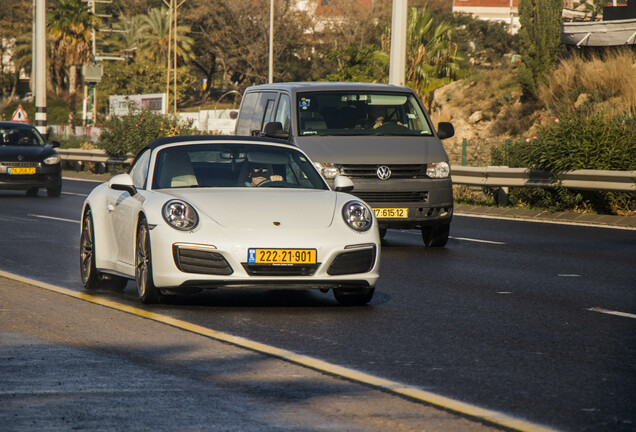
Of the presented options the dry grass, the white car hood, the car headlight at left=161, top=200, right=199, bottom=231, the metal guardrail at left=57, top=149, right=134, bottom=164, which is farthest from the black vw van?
the metal guardrail at left=57, top=149, right=134, bottom=164

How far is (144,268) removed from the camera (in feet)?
31.9

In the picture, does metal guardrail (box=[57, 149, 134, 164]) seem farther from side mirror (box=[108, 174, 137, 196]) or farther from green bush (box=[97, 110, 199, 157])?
side mirror (box=[108, 174, 137, 196])

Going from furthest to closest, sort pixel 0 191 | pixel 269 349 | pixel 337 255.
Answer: pixel 0 191 < pixel 337 255 < pixel 269 349

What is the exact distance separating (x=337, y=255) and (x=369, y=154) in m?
6.13

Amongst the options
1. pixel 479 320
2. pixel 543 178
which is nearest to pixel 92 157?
pixel 543 178

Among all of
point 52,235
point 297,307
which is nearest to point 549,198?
point 52,235

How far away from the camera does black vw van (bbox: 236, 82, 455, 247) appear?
15.3 m

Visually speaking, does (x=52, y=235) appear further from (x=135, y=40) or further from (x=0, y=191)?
(x=135, y=40)

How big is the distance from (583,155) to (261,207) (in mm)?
12635

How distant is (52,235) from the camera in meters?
16.8

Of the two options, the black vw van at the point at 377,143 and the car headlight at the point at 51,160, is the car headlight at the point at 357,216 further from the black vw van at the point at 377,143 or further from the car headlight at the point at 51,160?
the car headlight at the point at 51,160

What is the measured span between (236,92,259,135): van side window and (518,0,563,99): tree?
2416cm

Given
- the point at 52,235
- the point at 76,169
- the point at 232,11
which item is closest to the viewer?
the point at 52,235

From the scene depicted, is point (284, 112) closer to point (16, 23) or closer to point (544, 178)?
point (544, 178)
